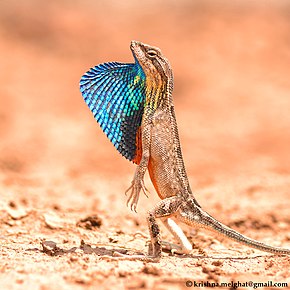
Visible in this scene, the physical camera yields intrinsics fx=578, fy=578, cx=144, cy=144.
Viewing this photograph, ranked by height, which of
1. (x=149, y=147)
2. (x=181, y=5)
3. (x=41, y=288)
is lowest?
(x=41, y=288)

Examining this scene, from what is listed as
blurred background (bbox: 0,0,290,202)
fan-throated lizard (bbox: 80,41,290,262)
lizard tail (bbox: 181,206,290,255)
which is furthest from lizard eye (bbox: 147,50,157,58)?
blurred background (bbox: 0,0,290,202)

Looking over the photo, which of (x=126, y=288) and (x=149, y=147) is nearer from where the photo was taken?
(x=126, y=288)

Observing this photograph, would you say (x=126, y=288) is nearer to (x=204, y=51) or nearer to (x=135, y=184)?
(x=135, y=184)

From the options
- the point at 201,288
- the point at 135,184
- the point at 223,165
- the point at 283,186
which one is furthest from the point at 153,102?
the point at 223,165

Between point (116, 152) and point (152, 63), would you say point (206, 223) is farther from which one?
point (116, 152)

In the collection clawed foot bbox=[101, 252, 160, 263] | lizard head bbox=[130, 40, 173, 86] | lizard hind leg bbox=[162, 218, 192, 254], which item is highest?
lizard head bbox=[130, 40, 173, 86]

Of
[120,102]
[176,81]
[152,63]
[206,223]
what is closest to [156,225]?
[206,223]

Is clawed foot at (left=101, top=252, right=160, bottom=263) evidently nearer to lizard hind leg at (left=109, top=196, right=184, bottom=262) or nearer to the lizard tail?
lizard hind leg at (left=109, top=196, right=184, bottom=262)

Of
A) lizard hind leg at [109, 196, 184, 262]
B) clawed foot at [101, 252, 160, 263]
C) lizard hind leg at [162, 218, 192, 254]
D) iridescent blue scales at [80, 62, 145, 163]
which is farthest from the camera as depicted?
lizard hind leg at [162, 218, 192, 254]
